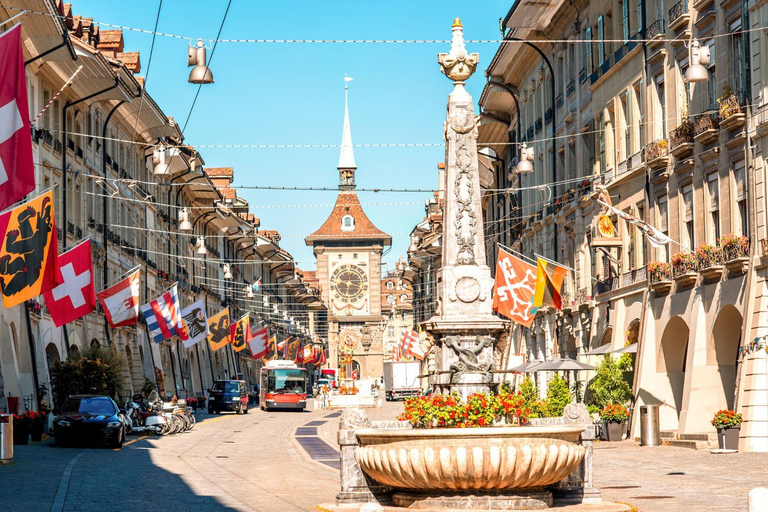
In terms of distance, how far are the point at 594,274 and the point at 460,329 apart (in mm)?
21222

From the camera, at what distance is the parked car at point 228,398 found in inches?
2653

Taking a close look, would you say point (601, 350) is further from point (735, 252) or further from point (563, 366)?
point (735, 252)

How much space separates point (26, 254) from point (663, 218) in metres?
19.7

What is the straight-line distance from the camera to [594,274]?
44.3 metres

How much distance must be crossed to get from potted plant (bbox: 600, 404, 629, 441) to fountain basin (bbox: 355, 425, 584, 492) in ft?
67.9

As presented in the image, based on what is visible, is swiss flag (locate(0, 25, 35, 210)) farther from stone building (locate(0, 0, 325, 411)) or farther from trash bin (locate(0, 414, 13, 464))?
stone building (locate(0, 0, 325, 411))

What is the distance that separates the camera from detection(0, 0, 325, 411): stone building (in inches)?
1575

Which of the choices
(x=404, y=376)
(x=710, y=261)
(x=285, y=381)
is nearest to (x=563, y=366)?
(x=710, y=261)

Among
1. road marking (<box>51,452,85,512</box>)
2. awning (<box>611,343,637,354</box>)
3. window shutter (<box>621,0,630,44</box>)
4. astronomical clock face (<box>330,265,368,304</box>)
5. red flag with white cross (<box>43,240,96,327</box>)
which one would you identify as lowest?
road marking (<box>51,452,85,512</box>)

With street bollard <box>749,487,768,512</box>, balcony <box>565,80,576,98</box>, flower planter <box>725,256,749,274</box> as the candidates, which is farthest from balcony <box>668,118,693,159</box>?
street bollard <box>749,487,768,512</box>

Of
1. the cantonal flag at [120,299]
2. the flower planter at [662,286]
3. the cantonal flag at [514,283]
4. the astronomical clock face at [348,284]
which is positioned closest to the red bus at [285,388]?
the cantonal flag at [120,299]

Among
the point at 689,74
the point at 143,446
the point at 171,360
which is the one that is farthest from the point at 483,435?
the point at 171,360

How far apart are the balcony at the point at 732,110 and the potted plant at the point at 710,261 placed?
3.02m

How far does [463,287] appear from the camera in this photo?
23906 millimetres
